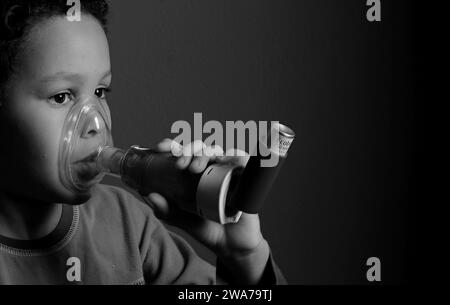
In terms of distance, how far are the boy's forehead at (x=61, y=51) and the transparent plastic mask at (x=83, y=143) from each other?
2.3 inches

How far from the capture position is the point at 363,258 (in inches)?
61.9

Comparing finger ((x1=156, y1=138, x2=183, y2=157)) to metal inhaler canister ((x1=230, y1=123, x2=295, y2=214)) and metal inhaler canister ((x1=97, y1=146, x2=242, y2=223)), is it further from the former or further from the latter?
metal inhaler canister ((x1=230, y1=123, x2=295, y2=214))

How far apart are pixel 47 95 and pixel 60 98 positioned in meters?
0.02

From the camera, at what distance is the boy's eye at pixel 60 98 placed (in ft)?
2.79

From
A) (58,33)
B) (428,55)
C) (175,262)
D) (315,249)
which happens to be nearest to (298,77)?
(428,55)

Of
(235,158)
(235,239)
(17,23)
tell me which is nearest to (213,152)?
(235,158)

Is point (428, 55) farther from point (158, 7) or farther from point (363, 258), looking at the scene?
point (158, 7)

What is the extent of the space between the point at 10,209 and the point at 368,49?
3.22 ft

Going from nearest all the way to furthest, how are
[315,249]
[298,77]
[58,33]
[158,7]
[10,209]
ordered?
1. [58,33]
2. [10,209]
3. [158,7]
4. [298,77]
5. [315,249]

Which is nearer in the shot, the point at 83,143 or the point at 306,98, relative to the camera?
the point at 83,143

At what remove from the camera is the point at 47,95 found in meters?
0.84

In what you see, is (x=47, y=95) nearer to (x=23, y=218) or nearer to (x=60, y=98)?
(x=60, y=98)

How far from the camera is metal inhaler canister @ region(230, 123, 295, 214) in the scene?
67cm
